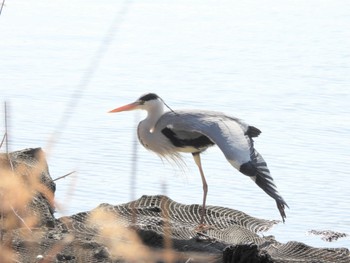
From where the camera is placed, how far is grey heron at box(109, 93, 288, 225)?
547 centimetres

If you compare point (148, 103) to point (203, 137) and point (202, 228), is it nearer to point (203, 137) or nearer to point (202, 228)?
point (203, 137)

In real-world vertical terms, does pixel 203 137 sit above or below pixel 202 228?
above

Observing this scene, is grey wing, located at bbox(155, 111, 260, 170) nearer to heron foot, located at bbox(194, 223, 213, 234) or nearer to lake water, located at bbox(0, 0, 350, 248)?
heron foot, located at bbox(194, 223, 213, 234)

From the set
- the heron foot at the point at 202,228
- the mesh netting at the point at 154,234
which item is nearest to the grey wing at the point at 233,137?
the mesh netting at the point at 154,234

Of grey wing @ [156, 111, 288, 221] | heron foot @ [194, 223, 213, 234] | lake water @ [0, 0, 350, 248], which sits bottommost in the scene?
lake water @ [0, 0, 350, 248]

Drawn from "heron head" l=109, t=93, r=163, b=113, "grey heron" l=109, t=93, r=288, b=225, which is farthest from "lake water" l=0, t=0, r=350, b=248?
"heron head" l=109, t=93, r=163, b=113

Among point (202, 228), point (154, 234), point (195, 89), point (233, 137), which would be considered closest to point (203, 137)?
point (233, 137)

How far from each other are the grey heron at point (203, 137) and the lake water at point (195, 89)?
35 cm

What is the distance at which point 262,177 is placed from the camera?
5434mm

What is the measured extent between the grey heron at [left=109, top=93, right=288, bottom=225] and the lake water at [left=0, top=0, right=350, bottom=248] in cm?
35

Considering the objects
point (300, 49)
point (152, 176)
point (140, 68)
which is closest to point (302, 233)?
point (152, 176)

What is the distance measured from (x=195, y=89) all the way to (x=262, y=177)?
3.78m

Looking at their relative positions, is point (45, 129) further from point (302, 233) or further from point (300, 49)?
point (300, 49)

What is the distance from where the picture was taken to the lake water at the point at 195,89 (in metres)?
6.74
